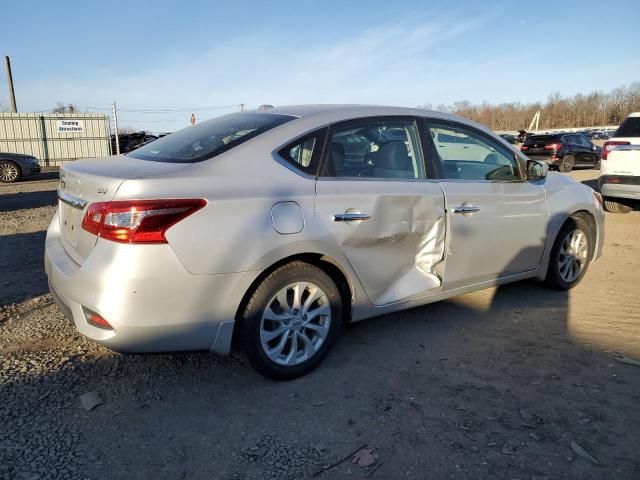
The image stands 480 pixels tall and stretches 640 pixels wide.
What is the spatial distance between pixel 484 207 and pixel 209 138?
6.91 ft

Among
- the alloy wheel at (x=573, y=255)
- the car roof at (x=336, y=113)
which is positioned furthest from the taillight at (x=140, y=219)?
the alloy wheel at (x=573, y=255)

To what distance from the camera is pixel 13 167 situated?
52.1ft

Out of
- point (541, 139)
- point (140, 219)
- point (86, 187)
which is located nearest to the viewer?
point (140, 219)

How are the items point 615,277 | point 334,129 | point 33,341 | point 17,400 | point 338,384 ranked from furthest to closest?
point 615,277, point 33,341, point 334,129, point 338,384, point 17,400

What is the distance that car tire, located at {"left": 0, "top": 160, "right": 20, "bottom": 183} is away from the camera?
15771mm

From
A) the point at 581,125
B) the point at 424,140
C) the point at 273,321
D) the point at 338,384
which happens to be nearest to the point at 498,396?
the point at 338,384

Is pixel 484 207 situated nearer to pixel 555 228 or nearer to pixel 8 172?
pixel 555 228

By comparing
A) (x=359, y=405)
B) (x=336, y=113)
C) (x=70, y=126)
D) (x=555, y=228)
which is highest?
(x=70, y=126)

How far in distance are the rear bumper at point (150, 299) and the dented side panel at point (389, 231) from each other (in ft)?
2.26

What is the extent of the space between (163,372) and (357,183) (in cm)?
173

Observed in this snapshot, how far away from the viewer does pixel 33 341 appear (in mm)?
3621

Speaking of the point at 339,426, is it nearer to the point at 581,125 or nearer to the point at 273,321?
the point at 273,321

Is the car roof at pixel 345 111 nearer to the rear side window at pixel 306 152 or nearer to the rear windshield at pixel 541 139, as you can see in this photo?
the rear side window at pixel 306 152

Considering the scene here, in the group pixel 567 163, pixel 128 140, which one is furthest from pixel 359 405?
pixel 128 140
